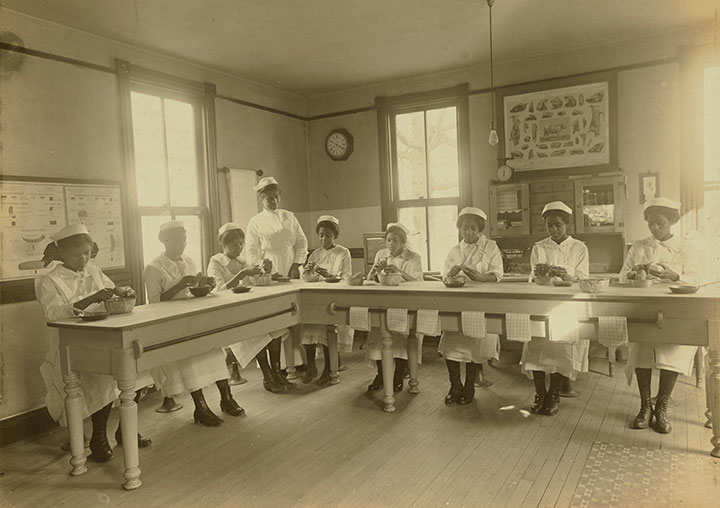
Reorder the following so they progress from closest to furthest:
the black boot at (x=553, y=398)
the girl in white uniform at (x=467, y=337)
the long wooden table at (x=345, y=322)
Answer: the long wooden table at (x=345, y=322), the black boot at (x=553, y=398), the girl in white uniform at (x=467, y=337)

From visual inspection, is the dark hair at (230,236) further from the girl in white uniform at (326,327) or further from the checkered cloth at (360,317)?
the checkered cloth at (360,317)

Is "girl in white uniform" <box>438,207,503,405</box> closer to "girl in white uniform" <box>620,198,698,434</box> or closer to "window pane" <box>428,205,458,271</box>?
"girl in white uniform" <box>620,198,698,434</box>

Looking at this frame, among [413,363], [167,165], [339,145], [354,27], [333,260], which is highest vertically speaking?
[354,27]

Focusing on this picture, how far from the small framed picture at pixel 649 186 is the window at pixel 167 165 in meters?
4.59

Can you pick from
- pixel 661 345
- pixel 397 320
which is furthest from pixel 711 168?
pixel 397 320

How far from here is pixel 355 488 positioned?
118 inches

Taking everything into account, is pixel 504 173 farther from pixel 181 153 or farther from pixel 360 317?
pixel 181 153

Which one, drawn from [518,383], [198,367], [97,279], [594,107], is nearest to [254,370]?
[198,367]

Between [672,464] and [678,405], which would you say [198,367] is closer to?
[672,464]

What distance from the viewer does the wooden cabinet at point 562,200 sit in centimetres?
549

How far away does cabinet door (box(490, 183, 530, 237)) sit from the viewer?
231 inches

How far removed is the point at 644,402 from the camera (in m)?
3.70

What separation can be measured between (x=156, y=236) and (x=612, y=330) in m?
4.25

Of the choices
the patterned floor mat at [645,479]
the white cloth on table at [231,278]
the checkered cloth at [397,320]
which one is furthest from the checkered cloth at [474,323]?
the white cloth on table at [231,278]
